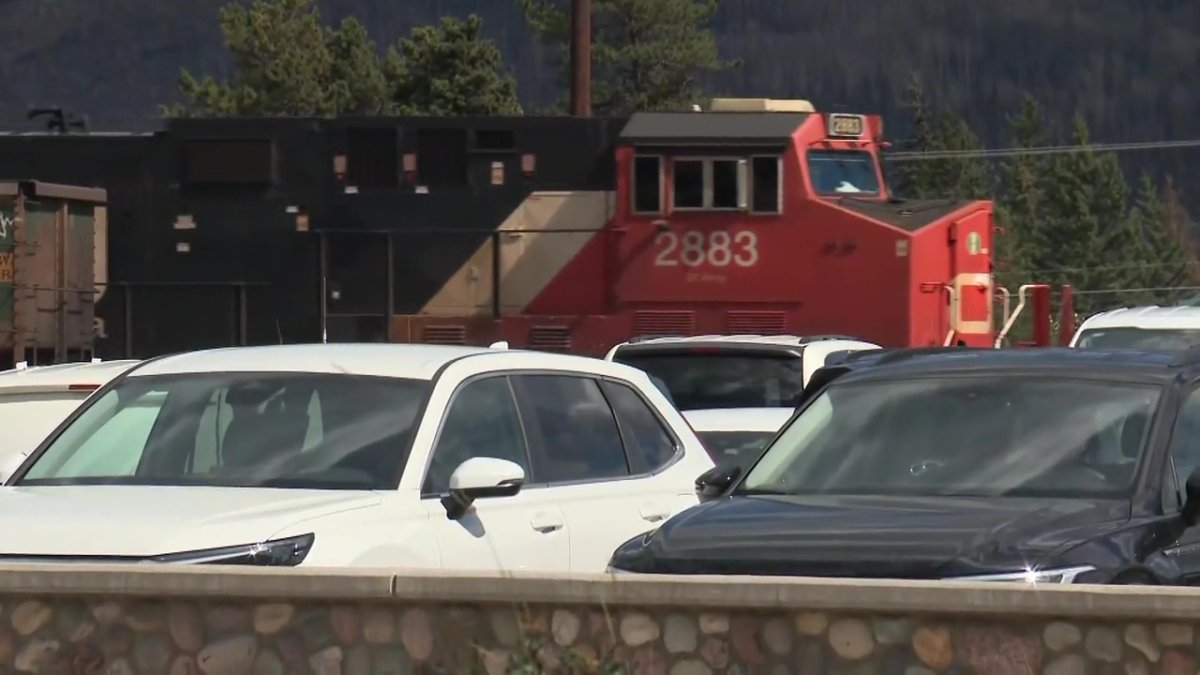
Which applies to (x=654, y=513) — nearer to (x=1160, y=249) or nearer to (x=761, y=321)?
(x=761, y=321)

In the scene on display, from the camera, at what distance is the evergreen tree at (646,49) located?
6838cm

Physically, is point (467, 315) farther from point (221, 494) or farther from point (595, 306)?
point (221, 494)

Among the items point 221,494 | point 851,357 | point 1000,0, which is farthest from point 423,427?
point 1000,0

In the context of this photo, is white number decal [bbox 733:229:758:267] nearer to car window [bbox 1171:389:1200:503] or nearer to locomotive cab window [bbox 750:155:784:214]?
locomotive cab window [bbox 750:155:784:214]

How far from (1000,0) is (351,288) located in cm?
10494

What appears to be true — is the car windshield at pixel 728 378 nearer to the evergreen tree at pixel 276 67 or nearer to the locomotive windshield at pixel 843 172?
the locomotive windshield at pixel 843 172

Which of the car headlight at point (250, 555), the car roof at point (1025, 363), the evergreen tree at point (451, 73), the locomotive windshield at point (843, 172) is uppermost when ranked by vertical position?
the evergreen tree at point (451, 73)

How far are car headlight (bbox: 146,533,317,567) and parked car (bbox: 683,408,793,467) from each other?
4902 millimetres

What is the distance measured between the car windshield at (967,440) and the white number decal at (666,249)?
536 inches

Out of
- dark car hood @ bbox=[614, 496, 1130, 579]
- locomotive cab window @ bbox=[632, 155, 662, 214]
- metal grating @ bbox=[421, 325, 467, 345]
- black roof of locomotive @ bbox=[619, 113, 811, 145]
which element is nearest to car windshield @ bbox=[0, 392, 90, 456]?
dark car hood @ bbox=[614, 496, 1130, 579]

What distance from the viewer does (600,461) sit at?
8242 mm

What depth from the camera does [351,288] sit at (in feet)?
73.9

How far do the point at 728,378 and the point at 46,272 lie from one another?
987cm

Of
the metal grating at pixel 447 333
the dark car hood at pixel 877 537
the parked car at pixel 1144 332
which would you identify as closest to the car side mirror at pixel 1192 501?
the dark car hood at pixel 877 537
